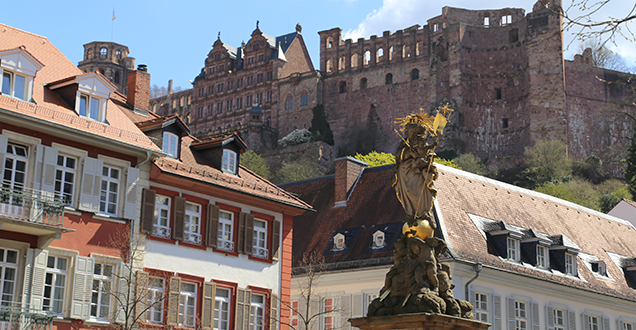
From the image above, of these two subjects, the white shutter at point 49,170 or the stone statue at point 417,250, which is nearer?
the stone statue at point 417,250

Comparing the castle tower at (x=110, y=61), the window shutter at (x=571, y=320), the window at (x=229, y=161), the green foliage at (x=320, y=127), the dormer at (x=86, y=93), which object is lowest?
the window shutter at (x=571, y=320)

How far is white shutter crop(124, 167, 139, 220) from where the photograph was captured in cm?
2338

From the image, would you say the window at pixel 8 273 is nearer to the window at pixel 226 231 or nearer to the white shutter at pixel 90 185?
the white shutter at pixel 90 185

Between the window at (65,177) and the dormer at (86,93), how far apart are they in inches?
51.7

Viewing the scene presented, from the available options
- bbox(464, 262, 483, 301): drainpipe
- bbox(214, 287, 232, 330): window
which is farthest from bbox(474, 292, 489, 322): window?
bbox(214, 287, 232, 330): window

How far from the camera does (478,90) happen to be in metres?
93.8

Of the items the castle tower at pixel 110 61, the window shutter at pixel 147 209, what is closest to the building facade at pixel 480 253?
the window shutter at pixel 147 209

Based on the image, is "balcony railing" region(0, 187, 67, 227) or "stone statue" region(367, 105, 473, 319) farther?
"balcony railing" region(0, 187, 67, 227)

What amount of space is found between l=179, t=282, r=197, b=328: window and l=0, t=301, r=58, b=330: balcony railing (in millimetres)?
4298

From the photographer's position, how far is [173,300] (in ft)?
78.5

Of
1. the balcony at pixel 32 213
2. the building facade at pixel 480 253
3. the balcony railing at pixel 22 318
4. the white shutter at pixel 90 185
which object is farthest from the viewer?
the building facade at pixel 480 253

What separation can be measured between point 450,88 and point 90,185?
73.7 metres

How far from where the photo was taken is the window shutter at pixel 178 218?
2448 centimetres

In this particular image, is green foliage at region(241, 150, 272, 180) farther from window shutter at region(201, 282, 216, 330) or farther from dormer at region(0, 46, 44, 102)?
dormer at region(0, 46, 44, 102)
